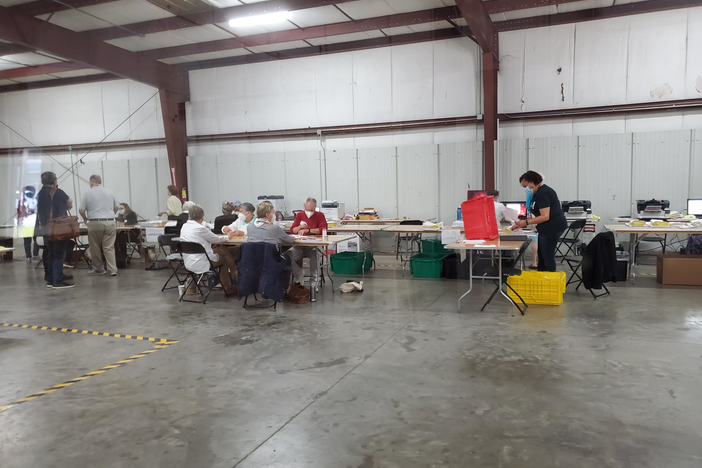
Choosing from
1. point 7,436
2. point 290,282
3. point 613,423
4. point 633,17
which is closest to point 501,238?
point 290,282

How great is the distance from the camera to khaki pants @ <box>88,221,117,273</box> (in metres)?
7.60

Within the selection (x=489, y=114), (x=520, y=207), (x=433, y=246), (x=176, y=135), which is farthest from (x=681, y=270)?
(x=176, y=135)

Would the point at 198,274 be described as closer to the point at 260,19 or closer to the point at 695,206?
the point at 260,19

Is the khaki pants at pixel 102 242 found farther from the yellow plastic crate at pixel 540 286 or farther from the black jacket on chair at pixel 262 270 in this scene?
the yellow plastic crate at pixel 540 286

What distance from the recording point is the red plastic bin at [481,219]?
539 centimetres

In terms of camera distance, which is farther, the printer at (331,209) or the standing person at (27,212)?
the printer at (331,209)

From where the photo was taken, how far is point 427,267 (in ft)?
22.8

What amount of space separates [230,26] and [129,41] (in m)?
1.73

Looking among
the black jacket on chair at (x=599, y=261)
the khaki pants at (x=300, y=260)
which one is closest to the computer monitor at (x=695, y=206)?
the black jacket on chair at (x=599, y=261)

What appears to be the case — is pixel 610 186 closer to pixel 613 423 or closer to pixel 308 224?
pixel 308 224

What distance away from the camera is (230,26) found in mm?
8570

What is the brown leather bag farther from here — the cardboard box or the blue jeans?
the cardboard box

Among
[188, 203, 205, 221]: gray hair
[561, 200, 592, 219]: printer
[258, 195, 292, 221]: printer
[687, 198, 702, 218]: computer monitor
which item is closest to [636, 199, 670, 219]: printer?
[687, 198, 702, 218]: computer monitor

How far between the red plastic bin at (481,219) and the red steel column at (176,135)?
19.4ft
